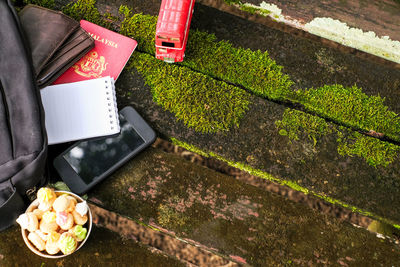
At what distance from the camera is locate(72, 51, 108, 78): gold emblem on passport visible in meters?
1.31

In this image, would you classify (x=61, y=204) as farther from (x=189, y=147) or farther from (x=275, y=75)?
(x=275, y=75)

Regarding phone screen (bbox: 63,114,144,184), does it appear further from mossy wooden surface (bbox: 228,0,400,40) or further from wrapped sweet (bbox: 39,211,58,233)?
mossy wooden surface (bbox: 228,0,400,40)

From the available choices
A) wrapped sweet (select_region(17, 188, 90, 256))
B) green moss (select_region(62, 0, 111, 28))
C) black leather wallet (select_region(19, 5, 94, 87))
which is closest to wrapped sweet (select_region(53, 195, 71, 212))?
wrapped sweet (select_region(17, 188, 90, 256))

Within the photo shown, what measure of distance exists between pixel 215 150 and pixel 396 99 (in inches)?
32.0

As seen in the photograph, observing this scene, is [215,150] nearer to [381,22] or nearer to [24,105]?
[24,105]

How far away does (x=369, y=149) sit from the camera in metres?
1.32

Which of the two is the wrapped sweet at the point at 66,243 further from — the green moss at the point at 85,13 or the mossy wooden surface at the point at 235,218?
the green moss at the point at 85,13

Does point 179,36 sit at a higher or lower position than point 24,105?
higher

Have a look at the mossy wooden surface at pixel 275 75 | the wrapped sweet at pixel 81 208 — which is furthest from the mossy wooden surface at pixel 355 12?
the wrapped sweet at pixel 81 208

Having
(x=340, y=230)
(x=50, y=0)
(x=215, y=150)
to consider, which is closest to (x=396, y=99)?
(x=340, y=230)

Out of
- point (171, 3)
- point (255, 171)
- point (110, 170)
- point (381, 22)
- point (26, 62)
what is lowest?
point (110, 170)

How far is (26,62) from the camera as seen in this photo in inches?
42.4

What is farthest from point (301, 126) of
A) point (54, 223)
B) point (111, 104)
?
point (54, 223)

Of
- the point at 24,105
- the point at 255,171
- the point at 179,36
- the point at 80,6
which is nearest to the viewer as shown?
the point at 24,105
